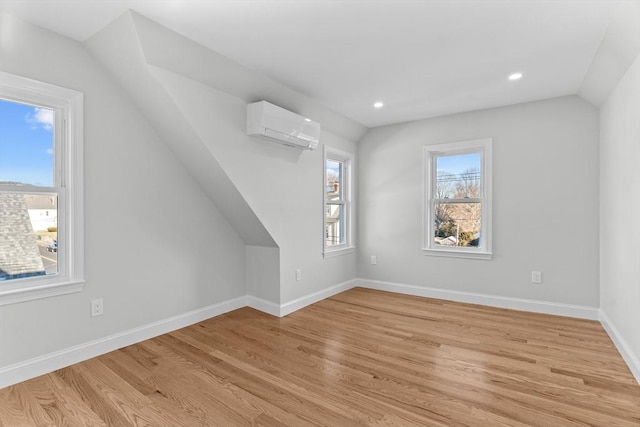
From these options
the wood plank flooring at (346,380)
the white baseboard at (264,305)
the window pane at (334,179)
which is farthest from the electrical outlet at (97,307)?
the window pane at (334,179)

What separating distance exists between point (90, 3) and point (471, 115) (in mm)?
3865

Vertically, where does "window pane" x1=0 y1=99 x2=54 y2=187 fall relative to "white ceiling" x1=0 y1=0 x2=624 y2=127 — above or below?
below

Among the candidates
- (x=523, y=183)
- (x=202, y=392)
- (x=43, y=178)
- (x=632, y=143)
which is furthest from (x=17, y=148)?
(x=523, y=183)

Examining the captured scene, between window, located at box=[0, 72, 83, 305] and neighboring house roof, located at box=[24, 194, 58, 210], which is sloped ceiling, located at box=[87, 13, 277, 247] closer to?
window, located at box=[0, 72, 83, 305]

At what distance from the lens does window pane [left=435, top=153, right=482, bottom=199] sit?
4.14 metres

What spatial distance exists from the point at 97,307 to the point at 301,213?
2158 millimetres

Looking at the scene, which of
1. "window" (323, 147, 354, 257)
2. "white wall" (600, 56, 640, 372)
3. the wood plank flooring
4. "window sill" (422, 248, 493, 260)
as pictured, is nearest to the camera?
the wood plank flooring

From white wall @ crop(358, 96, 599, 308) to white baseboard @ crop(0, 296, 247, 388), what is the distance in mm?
2647

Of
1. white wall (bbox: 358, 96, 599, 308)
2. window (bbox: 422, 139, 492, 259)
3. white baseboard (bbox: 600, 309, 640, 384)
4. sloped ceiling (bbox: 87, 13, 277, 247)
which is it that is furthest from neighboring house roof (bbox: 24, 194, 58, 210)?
Result: white baseboard (bbox: 600, 309, 640, 384)

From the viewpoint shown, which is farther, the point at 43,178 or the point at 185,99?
the point at 185,99

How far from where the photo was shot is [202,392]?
211 cm

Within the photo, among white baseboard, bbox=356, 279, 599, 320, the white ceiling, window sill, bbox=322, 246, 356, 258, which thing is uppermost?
the white ceiling

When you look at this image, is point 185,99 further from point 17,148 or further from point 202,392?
point 202,392

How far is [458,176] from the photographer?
167 inches
